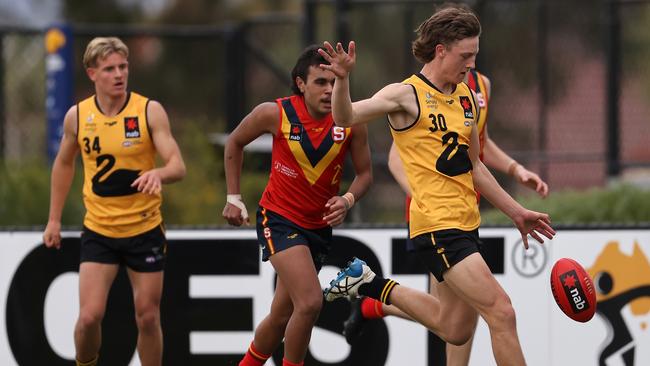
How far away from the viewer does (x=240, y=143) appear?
7715 mm

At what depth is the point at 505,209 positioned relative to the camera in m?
7.04

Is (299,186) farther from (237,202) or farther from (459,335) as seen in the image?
(459,335)

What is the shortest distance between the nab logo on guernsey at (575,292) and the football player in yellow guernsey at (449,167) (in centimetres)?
33

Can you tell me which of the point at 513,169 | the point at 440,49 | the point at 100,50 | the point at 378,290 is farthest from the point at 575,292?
the point at 100,50

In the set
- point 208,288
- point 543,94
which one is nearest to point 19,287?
point 208,288

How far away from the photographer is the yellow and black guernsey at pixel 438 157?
688 cm

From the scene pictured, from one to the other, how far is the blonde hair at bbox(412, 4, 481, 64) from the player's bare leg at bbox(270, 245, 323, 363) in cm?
140

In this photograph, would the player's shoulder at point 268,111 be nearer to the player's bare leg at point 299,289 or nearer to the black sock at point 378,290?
the player's bare leg at point 299,289

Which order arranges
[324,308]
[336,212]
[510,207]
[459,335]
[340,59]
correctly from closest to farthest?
[340,59]
[510,207]
[459,335]
[336,212]
[324,308]

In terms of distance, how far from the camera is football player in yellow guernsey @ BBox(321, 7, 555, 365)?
268 inches

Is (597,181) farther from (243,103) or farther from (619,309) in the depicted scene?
(619,309)

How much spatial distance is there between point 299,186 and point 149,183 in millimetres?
872

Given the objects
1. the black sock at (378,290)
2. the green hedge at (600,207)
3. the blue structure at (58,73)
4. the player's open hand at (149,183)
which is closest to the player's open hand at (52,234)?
the player's open hand at (149,183)

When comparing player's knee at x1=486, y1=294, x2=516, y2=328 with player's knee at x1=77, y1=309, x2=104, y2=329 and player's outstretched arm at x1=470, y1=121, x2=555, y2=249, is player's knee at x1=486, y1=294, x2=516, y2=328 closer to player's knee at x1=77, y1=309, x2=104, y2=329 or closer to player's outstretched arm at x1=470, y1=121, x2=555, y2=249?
player's outstretched arm at x1=470, y1=121, x2=555, y2=249
